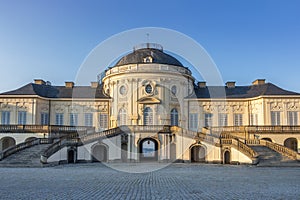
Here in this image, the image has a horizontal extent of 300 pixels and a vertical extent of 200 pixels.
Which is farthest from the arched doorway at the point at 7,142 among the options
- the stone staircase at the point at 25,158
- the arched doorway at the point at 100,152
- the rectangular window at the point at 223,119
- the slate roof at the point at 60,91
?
the rectangular window at the point at 223,119

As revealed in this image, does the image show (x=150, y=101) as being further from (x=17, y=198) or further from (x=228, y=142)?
(x=17, y=198)

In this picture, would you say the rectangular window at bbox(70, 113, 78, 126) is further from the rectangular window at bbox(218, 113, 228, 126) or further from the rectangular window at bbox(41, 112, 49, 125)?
the rectangular window at bbox(218, 113, 228, 126)

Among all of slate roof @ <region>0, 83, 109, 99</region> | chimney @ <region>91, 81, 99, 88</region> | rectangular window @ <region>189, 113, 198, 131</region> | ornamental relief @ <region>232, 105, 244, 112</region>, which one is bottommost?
rectangular window @ <region>189, 113, 198, 131</region>

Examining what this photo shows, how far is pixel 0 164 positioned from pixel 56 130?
32.3 feet

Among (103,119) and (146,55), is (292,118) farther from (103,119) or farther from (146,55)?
(103,119)

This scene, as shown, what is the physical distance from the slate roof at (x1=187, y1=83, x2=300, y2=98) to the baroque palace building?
12 centimetres

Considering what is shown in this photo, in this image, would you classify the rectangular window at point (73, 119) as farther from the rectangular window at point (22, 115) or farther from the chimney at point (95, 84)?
the chimney at point (95, 84)

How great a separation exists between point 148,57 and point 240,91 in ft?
42.1

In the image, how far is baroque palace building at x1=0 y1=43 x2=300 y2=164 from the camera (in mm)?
34906

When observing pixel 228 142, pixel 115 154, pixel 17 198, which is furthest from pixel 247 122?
pixel 17 198

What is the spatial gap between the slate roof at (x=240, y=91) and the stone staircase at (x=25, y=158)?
20273mm

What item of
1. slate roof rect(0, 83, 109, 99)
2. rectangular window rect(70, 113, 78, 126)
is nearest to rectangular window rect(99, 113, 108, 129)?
slate roof rect(0, 83, 109, 99)

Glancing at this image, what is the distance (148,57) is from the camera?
41375mm

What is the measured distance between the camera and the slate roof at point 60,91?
42.0 m
